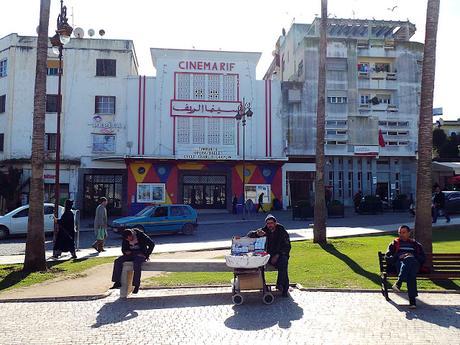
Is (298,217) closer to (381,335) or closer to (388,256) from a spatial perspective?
(388,256)

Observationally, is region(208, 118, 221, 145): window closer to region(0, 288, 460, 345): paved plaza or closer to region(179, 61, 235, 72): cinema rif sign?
region(179, 61, 235, 72): cinema rif sign

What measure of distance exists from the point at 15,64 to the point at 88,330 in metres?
34.1

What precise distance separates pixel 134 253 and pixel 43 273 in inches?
137

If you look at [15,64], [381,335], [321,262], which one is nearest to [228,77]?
[15,64]

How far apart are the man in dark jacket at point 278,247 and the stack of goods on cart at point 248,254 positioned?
0.70 ft

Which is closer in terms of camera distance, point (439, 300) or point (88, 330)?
point (88, 330)

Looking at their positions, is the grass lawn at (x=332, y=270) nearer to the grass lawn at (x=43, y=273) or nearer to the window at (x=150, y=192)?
the grass lawn at (x=43, y=273)

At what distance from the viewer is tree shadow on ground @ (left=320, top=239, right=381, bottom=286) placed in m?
9.62

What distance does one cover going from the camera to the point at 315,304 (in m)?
7.65

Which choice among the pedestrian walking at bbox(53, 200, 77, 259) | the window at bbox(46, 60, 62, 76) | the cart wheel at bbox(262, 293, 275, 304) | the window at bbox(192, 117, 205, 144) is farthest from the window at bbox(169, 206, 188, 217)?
the window at bbox(46, 60, 62, 76)

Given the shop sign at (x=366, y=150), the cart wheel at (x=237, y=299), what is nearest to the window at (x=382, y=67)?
the shop sign at (x=366, y=150)

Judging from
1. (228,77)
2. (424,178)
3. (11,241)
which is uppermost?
(228,77)

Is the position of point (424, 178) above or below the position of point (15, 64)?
below

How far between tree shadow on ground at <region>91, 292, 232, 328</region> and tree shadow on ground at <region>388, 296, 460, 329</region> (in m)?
2.90
